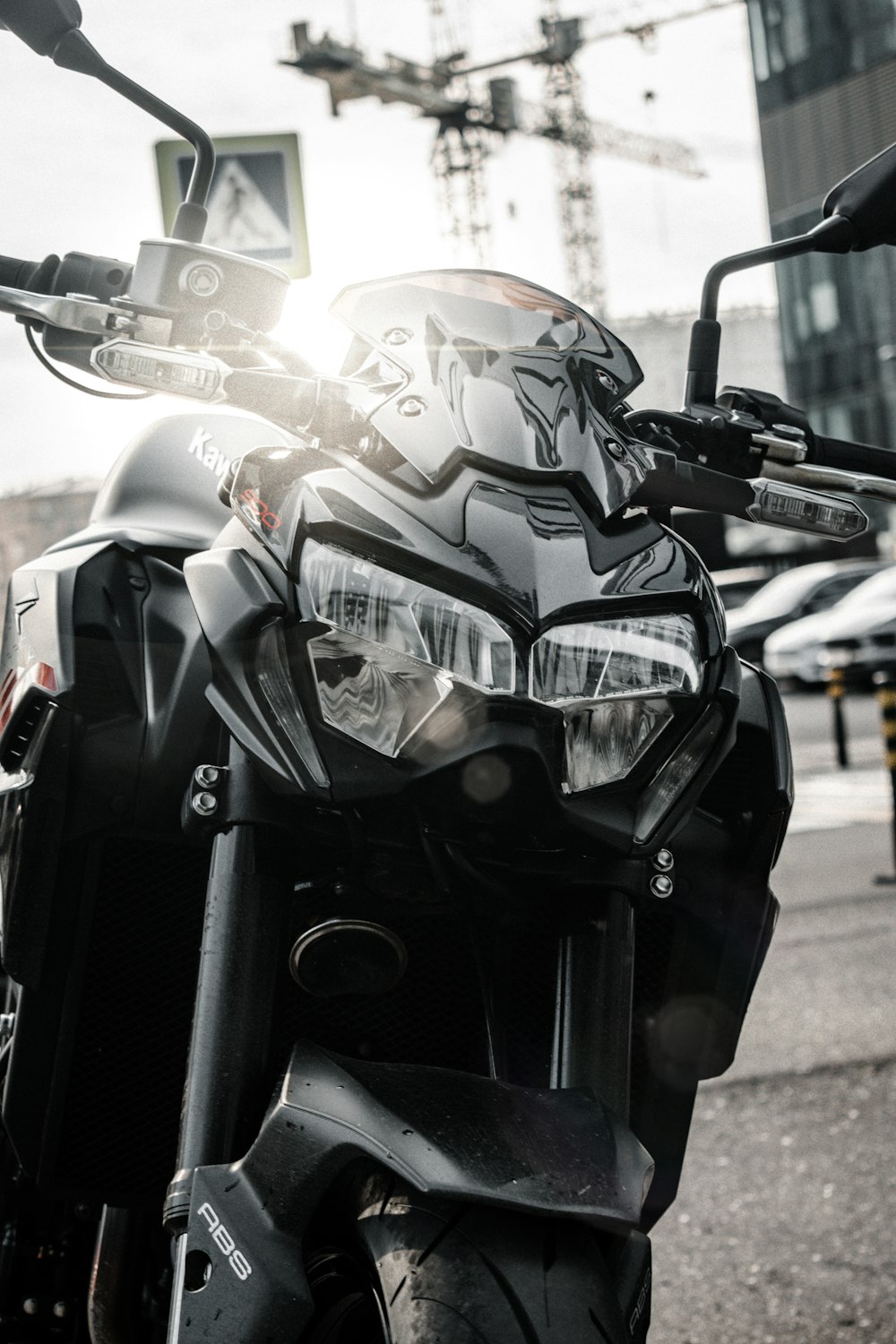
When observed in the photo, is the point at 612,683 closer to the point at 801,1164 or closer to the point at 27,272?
the point at 27,272

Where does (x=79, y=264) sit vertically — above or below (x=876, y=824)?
above

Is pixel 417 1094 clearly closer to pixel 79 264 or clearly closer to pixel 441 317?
pixel 441 317

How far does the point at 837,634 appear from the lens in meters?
18.4

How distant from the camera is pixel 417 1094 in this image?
1.55m

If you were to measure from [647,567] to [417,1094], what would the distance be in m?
0.60

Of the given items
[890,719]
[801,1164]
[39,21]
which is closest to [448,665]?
[39,21]

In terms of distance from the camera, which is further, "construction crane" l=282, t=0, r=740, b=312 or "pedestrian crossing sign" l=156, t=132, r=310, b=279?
"construction crane" l=282, t=0, r=740, b=312

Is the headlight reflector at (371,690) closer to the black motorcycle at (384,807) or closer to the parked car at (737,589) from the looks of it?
the black motorcycle at (384,807)

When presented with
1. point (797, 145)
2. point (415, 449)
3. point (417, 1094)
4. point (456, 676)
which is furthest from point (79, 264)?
point (797, 145)

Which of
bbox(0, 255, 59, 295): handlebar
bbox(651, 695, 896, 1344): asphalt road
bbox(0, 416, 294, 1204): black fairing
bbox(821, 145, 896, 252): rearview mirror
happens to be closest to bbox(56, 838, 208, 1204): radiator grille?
bbox(0, 416, 294, 1204): black fairing

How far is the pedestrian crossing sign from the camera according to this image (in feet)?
18.4

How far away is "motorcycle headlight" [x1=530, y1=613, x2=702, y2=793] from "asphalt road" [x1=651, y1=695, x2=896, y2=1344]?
1802 mm

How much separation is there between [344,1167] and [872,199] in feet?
4.41

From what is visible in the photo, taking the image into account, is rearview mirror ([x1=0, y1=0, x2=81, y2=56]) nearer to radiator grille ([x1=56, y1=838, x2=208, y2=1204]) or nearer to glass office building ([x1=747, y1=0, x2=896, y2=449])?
radiator grille ([x1=56, y1=838, x2=208, y2=1204])
